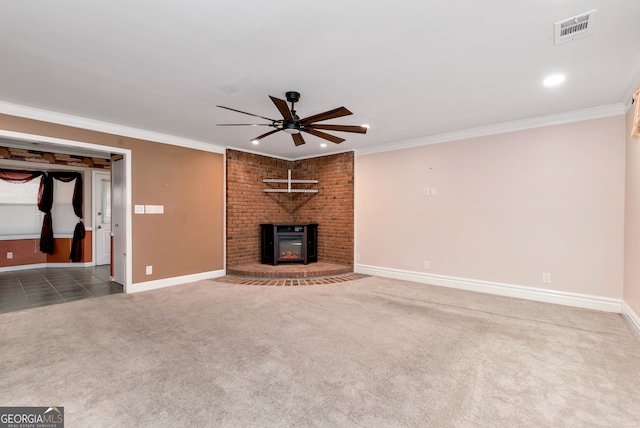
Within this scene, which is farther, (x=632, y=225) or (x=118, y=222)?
(x=118, y=222)

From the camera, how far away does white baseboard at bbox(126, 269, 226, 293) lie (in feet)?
14.8

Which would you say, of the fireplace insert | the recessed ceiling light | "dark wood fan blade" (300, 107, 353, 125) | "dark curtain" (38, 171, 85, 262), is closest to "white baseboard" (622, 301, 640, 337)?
the recessed ceiling light

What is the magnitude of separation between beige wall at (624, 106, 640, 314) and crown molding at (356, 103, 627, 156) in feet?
0.75

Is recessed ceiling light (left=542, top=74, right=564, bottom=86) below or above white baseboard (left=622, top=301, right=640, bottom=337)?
above

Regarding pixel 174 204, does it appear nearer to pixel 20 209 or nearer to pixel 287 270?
pixel 287 270

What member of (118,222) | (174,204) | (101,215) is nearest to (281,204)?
(174,204)

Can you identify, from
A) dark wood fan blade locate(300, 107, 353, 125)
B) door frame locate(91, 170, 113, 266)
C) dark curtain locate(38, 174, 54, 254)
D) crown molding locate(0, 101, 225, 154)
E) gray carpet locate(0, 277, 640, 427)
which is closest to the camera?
gray carpet locate(0, 277, 640, 427)

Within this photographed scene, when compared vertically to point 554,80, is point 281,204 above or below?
below

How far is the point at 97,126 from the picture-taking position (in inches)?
164

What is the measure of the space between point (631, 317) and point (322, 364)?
133 inches

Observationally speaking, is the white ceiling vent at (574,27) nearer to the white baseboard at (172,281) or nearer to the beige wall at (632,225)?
the beige wall at (632,225)

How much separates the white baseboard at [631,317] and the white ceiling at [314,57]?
2327 mm

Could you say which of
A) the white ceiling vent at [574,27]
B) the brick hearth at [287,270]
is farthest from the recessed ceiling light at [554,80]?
the brick hearth at [287,270]

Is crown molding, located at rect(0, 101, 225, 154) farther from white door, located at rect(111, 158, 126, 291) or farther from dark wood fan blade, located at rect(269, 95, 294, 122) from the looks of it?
dark wood fan blade, located at rect(269, 95, 294, 122)
